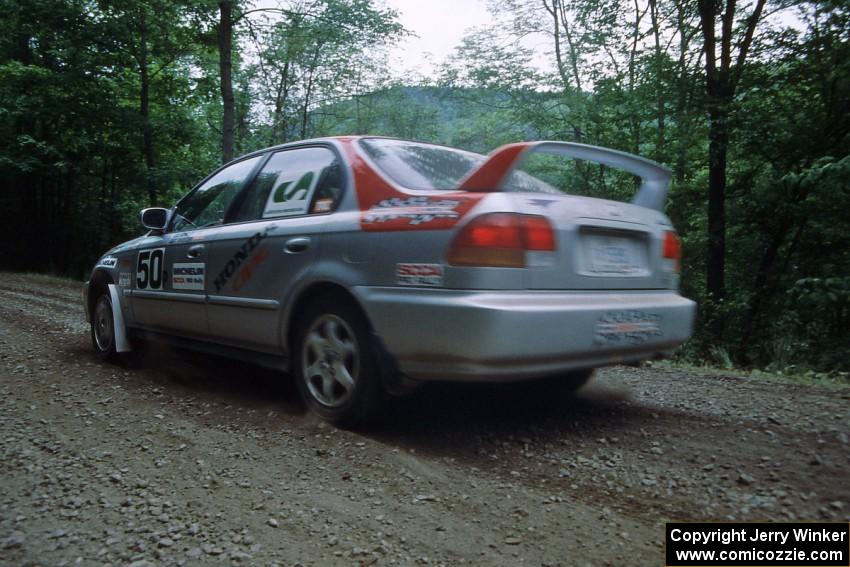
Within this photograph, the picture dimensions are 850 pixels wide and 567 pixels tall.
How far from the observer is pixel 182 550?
6.52ft

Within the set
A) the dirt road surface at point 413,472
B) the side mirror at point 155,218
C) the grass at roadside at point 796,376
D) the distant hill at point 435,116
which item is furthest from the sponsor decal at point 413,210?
the distant hill at point 435,116

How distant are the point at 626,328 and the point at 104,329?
4466mm

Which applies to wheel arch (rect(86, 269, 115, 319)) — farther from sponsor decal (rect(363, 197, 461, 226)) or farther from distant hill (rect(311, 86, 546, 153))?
distant hill (rect(311, 86, 546, 153))

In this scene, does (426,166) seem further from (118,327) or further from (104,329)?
(104,329)

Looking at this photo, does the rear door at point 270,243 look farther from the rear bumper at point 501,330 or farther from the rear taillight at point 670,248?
the rear taillight at point 670,248

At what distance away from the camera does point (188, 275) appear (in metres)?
4.38

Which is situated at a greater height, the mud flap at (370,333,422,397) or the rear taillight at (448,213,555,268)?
the rear taillight at (448,213,555,268)

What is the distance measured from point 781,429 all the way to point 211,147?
20.1m

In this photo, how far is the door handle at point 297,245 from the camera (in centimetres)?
341

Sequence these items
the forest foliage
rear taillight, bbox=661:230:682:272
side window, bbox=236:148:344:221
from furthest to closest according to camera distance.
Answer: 1. the forest foliage
2. side window, bbox=236:148:344:221
3. rear taillight, bbox=661:230:682:272

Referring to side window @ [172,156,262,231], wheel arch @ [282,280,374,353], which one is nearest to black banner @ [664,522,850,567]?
wheel arch @ [282,280,374,353]

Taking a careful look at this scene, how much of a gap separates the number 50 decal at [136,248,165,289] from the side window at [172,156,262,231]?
0.26 meters

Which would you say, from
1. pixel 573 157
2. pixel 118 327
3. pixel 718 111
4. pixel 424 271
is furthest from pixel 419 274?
pixel 718 111

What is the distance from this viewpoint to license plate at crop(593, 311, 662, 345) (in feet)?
9.39
